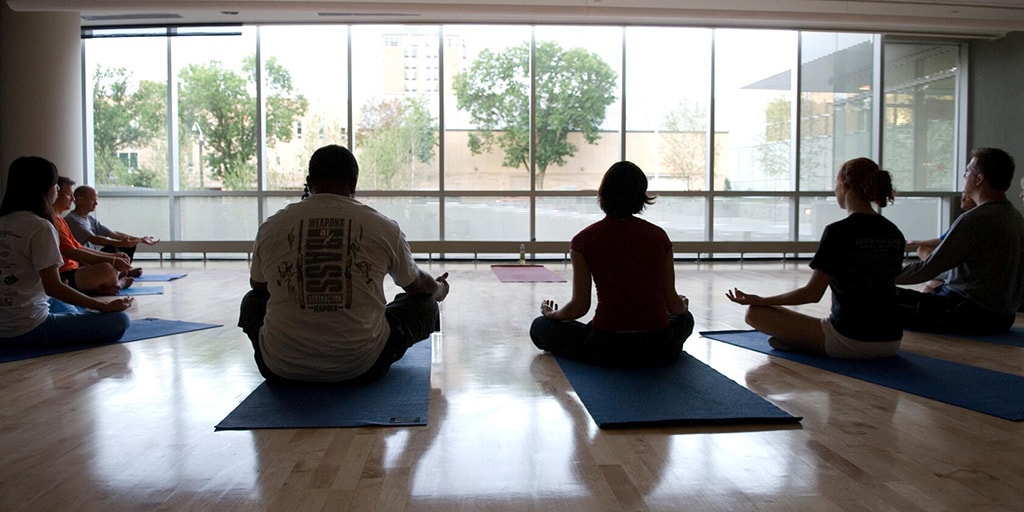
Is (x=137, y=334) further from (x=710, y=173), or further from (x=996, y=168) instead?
(x=710, y=173)

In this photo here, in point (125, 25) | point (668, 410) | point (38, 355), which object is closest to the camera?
point (668, 410)

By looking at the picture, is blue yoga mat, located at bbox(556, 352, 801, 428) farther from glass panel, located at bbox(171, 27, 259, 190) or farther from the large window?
glass panel, located at bbox(171, 27, 259, 190)

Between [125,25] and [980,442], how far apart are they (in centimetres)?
978

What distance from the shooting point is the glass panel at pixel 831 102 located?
376 inches

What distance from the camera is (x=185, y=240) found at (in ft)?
30.3

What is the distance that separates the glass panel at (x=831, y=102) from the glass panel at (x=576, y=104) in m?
2.56

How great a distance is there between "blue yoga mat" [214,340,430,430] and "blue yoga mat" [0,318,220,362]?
1.42 meters

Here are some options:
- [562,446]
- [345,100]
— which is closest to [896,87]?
[345,100]

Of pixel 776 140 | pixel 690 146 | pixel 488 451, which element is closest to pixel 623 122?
pixel 690 146

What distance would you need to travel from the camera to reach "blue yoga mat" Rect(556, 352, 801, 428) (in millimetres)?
2246

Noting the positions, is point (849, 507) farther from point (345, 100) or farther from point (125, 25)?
point (125, 25)

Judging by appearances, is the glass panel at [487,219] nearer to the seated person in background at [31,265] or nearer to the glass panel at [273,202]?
the glass panel at [273,202]

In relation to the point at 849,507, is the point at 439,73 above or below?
above

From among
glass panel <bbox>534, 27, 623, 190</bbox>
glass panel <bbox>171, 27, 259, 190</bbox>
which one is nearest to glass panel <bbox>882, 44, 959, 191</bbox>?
glass panel <bbox>534, 27, 623, 190</bbox>
